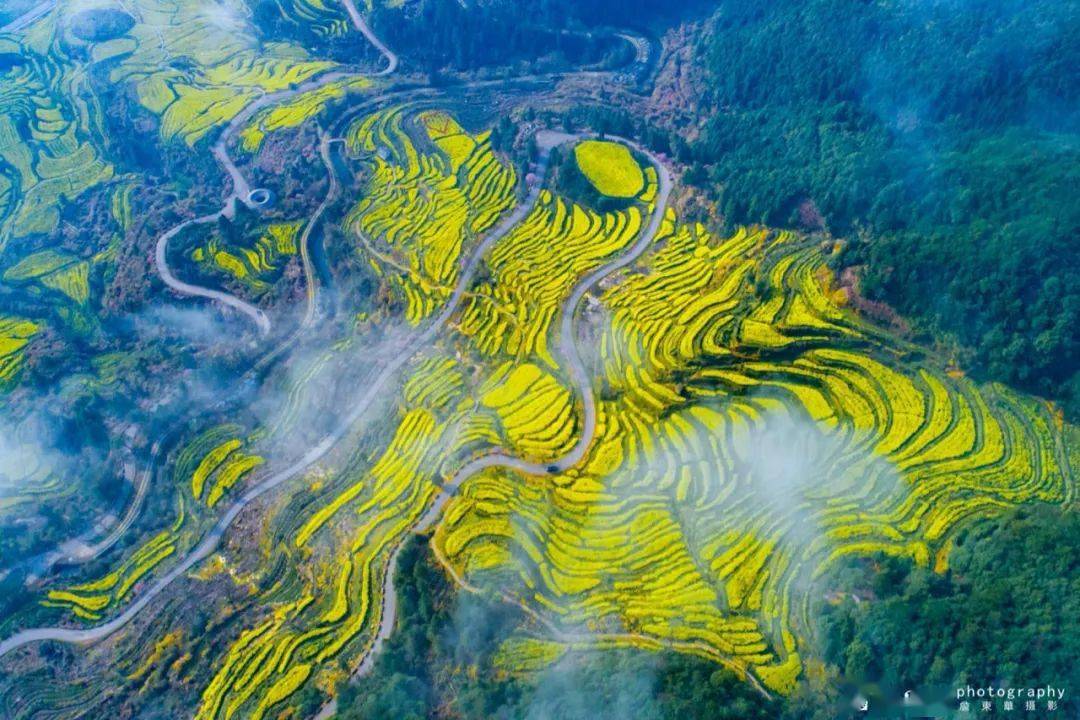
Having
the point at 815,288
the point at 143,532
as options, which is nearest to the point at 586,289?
the point at 815,288

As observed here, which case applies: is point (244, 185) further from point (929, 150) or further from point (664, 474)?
point (929, 150)

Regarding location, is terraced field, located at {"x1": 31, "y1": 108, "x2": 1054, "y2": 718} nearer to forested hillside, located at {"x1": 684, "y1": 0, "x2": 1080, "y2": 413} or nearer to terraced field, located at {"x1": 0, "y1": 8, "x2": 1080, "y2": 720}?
terraced field, located at {"x1": 0, "y1": 8, "x2": 1080, "y2": 720}

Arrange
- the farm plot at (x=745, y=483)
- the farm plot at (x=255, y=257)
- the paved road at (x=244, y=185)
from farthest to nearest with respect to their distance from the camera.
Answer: the farm plot at (x=255, y=257) → the paved road at (x=244, y=185) → the farm plot at (x=745, y=483)

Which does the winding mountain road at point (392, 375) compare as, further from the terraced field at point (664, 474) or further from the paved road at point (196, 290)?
the terraced field at point (664, 474)

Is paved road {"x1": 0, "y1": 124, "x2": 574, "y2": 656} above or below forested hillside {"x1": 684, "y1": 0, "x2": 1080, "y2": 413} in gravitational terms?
below

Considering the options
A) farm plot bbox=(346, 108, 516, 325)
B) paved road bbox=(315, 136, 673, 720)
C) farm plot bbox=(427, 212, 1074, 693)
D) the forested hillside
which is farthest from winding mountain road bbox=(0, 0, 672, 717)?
the forested hillside

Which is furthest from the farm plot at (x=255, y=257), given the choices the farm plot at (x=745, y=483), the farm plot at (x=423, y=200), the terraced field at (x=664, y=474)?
the farm plot at (x=745, y=483)

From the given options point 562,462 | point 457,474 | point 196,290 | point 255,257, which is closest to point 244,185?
point 255,257

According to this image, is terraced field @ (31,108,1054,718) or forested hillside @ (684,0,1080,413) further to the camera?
forested hillside @ (684,0,1080,413)
